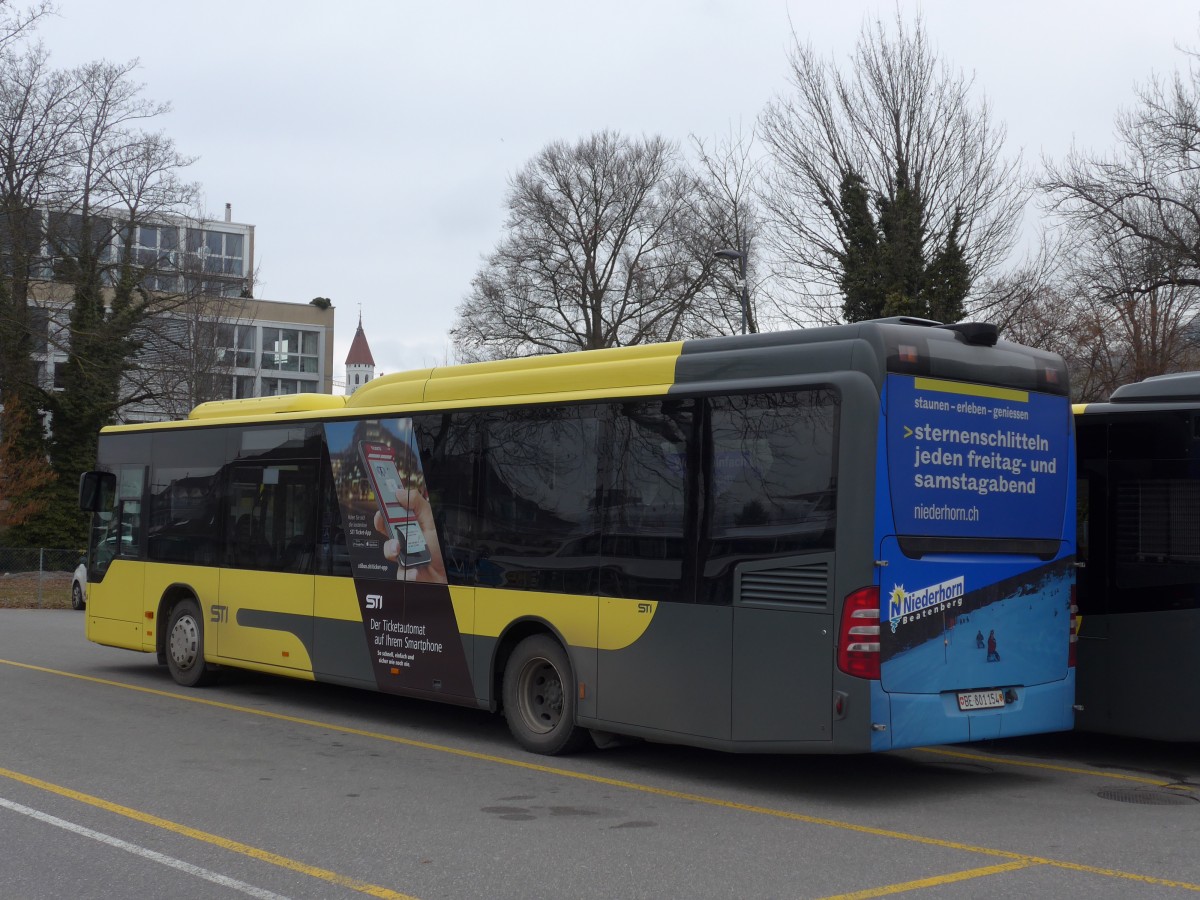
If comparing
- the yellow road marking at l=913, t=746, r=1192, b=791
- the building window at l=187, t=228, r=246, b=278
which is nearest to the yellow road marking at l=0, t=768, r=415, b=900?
the yellow road marking at l=913, t=746, r=1192, b=791

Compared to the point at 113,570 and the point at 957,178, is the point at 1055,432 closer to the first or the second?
the point at 113,570

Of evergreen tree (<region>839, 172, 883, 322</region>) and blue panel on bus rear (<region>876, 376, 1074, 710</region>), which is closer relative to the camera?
blue panel on bus rear (<region>876, 376, 1074, 710</region>)

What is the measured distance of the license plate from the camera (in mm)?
8641

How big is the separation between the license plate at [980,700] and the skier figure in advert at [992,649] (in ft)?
0.74

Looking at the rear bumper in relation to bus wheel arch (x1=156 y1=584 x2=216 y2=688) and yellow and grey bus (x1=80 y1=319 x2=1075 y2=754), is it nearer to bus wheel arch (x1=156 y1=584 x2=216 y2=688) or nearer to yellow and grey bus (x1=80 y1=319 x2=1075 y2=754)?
yellow and grey bus (x1=80 y1=319 x2=1075 y2=754)

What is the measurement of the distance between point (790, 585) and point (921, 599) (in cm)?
82

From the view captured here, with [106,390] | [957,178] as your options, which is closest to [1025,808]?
[957,178]

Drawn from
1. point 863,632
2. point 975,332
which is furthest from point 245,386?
point 863,632

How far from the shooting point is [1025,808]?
8.37 metres

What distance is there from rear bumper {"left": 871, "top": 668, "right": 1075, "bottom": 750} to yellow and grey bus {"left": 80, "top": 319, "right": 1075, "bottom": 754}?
2 centimetres

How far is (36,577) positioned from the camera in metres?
35.3

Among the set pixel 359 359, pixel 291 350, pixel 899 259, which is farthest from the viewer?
pixel 359 359

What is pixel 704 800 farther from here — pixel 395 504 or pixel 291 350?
pixel 291 350

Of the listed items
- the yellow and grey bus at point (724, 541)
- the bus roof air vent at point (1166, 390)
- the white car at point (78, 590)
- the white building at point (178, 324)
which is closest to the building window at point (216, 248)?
the white building at point (178, 324)
